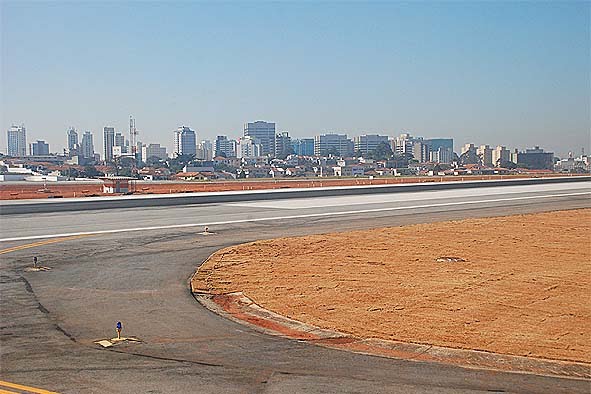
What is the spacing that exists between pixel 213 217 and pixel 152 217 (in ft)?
11.2

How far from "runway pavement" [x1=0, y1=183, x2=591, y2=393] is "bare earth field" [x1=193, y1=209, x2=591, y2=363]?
1.59 m

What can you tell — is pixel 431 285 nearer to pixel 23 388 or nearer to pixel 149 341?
pixel 149 341

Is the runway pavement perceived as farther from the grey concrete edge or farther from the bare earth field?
the grey concrete edge

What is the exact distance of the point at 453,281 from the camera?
1753cm

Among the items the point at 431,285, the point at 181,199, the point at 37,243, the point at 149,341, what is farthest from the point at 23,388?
the point at 181,199

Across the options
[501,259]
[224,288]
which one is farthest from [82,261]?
[501,259]

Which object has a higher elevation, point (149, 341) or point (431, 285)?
point (149, 341)

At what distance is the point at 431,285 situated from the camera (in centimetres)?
1698

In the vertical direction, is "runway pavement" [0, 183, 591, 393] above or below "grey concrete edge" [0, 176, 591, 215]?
below

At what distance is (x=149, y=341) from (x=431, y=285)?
8205 millimetres

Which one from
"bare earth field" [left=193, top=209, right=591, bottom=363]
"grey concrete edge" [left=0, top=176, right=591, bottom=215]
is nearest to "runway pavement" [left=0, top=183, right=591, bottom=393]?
"bare earth field" [left=193, top=209, right=591, bottom=363]

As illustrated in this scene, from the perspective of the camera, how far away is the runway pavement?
29.7 ft

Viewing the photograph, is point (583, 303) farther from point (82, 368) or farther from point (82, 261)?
point (82, 261)

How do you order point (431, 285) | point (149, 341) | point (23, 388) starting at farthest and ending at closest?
point (431, 285)
point (149, 341)
point (23, 388)
